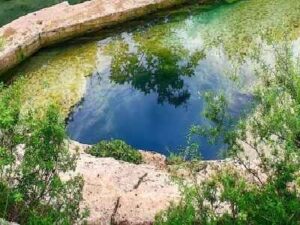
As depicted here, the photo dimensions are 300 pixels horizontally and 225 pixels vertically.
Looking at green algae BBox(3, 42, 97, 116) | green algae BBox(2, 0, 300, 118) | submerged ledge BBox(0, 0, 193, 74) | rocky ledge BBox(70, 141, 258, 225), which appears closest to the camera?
rocky ledge BBox(70, 141, 258, 225)

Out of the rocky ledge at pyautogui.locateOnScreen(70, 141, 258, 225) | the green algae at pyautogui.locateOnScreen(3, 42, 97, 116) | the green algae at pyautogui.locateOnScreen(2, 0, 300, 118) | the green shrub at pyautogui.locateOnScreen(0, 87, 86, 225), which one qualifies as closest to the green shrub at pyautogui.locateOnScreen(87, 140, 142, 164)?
the rocky ledge at pyautogui.locateOnScreen(70, 141, 258, 225)

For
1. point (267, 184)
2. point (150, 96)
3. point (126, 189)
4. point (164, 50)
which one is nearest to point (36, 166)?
point (126, 189)

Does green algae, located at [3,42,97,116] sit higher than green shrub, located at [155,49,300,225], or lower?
lower

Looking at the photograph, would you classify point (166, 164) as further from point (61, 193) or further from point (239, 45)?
point (239, 45)

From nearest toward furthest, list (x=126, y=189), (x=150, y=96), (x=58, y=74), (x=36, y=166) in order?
(x=36, y=166) < (x=126, y=189) < (x=150, y=96) < (x=58, y=74)

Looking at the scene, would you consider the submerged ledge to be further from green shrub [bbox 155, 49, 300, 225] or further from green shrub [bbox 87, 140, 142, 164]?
green shrub [bbox 155, 49, 300, 225]

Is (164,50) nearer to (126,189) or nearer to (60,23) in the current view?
(60,23)
